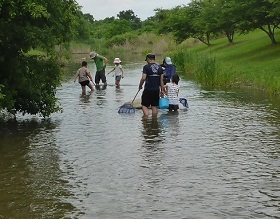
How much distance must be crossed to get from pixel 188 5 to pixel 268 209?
60.4 meters

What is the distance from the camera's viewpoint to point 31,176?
30.5 ft

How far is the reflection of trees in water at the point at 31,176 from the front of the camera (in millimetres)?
7508

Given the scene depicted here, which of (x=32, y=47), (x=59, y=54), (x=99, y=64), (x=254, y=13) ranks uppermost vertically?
(x=254, y=13)

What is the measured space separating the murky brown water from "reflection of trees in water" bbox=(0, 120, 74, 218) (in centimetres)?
1

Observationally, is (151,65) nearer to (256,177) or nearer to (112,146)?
(112,146)

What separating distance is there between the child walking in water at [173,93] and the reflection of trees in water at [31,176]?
447cm

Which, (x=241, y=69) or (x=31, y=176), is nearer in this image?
(x=31, y=176)

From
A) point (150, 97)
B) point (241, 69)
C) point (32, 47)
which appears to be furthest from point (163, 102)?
point (241, 69)

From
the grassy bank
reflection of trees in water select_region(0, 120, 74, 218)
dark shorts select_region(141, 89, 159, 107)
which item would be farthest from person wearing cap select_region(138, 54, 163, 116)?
the grassy bank

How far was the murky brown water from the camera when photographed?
296 inches

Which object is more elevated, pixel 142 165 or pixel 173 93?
pixel 173 93

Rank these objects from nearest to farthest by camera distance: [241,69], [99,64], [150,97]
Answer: [150,97]
[99,64]
[241,69]

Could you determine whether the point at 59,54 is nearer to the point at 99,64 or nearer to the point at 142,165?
the point at 142,165

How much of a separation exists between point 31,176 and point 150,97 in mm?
6912
